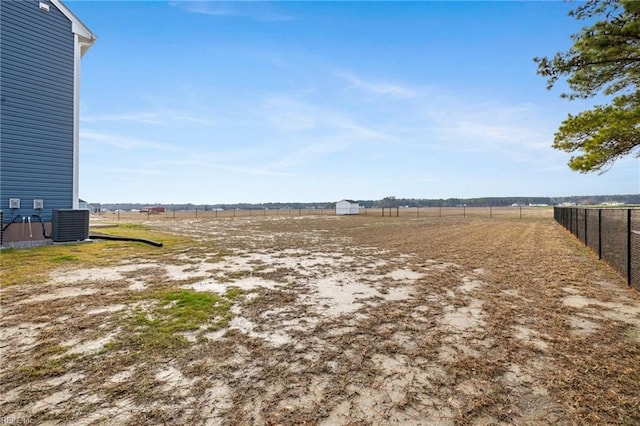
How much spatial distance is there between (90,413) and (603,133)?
40.0 ft

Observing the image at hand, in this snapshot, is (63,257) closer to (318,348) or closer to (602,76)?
(318,348)

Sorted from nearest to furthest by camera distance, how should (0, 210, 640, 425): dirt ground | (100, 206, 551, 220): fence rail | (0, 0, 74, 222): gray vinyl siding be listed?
(0, 210, 640, 425): dirt ground → (0, 0, 74, 222): gray vinyl siding → (100, 206, 551, 220): fence rail

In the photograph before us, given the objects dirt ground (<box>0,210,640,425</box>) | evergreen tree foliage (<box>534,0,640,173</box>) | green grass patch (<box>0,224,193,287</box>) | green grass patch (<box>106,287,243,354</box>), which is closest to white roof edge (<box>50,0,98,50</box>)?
green grass patch (<box>0,224,193,287</box>)

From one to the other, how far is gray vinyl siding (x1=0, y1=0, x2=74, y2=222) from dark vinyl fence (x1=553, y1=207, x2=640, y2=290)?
54.9 feet

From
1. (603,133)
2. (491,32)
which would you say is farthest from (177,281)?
(491,32)

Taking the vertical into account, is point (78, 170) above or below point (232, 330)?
Result: above

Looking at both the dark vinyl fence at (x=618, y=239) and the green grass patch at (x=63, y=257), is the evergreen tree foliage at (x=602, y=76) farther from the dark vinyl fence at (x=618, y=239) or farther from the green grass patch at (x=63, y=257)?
the green grass patch at (x=63, y=257)

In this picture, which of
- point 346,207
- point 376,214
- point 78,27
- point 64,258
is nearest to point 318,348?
point 64,258

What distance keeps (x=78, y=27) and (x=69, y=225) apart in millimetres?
7767

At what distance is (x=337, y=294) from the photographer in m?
5.39

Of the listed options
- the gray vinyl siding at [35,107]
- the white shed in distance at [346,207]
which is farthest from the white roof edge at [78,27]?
the white shed in distance at [346,207]

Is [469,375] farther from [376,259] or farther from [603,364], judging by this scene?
[376,259]

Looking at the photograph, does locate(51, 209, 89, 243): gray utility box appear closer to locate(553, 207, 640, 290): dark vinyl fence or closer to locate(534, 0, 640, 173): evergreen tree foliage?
locate(534, 0, 640, 173): evergreen tree foliage

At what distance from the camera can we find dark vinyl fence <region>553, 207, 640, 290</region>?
5.70 meters
